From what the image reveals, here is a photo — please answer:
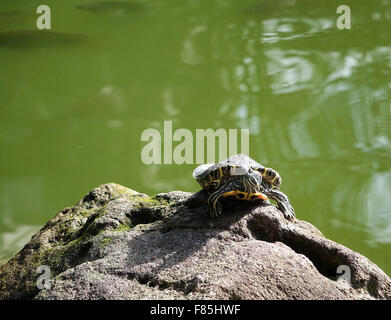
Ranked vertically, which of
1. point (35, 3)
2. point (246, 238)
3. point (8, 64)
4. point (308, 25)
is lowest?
point (246, 238)

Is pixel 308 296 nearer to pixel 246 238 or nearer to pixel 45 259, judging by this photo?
pixel 246 238

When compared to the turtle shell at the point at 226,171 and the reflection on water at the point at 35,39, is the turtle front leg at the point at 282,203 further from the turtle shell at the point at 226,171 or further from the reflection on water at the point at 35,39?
the reflection on water at the point at 35,39

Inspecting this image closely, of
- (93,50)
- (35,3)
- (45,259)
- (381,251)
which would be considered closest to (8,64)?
(93,50)

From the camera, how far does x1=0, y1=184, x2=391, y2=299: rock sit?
117 centimetres

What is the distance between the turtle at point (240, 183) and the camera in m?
1.39

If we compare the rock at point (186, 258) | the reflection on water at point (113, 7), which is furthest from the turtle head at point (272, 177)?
the reflection on water at point (113, 7)

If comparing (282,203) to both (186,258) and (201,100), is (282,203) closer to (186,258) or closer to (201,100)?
(186,258)

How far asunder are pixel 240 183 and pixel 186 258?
0.27 meters

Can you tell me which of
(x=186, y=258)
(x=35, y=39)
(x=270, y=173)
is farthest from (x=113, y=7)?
(x=186, y=258)

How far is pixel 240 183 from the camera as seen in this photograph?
1.38 m

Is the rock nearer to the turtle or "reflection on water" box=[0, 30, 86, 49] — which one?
the turtle

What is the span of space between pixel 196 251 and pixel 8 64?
3401mm

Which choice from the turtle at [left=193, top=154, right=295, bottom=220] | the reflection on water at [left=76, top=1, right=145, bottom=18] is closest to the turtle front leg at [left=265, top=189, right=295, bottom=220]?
the turtle at [left=193, top=154, right=295, bottom=220]

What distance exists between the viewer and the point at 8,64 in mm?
4102
